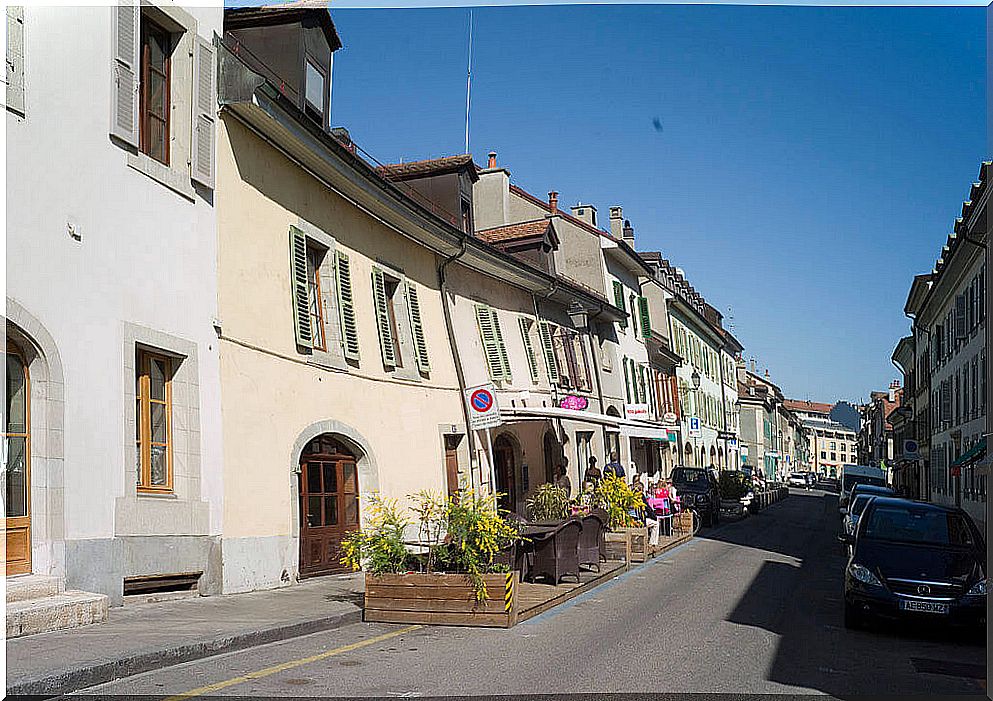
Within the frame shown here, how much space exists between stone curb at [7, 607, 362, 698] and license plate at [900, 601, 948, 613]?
19.8ft

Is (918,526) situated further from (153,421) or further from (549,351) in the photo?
(549,351)

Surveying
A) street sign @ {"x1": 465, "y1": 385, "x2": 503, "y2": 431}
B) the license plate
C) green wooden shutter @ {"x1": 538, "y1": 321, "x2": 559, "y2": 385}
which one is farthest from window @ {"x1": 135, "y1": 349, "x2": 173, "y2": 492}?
green wooden shutter @ {"x1": 538, "y1": 321, "x2": 559, "y2": 385}

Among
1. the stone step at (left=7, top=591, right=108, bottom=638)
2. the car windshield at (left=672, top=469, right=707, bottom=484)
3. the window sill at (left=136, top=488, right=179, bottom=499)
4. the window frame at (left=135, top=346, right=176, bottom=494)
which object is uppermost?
the window frame at (left=135, top=346, right=176, bottom=494)

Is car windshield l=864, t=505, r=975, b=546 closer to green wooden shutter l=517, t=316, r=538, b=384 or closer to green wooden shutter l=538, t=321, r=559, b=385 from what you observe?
green wooden shutter l=517, t=316, r=538, b=384

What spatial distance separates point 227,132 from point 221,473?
177 inches

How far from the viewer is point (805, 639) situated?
11164 millimetres

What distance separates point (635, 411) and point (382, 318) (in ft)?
64.4

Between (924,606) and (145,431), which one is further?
(145,431)

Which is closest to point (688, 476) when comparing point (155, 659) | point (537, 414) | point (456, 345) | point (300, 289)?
point (537, 414)

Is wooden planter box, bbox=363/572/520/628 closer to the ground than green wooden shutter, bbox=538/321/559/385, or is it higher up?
closer to the ground

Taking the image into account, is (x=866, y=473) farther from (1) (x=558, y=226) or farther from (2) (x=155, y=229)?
(2) (x=155, y=229)

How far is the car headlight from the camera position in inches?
470

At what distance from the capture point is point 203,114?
44.6ft

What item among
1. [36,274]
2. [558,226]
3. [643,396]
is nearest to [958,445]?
[643,396]
